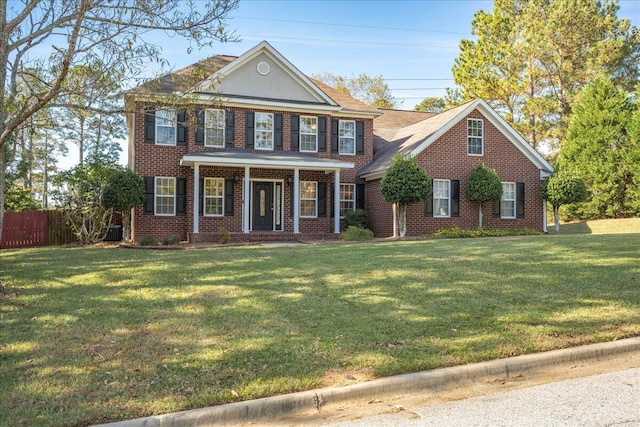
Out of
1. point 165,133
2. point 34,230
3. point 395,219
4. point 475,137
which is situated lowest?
point 34,230

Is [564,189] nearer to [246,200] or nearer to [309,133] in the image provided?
[309,133]

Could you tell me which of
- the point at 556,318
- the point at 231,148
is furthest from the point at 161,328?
the point at 231,148

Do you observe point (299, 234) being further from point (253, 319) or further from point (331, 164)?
point (253, 319)

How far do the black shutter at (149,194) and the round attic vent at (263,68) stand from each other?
567 cm

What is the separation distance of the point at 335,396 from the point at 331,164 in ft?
48.5

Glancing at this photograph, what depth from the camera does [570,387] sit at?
4457mm

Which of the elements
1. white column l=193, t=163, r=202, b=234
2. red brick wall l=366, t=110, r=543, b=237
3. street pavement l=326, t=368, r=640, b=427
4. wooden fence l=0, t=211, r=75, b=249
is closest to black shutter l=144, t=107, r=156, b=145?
white column l=193, t=163, r=202, b=234

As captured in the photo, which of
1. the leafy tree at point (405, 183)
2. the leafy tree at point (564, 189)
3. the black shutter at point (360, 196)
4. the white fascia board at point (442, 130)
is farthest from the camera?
the black shutter at point (360, 196)

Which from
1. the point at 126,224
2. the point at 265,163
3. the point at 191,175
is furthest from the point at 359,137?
the point at 126,224

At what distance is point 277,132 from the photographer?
1972cm

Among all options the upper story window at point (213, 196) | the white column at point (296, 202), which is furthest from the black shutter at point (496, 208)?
the upper story window at point (213, 196)

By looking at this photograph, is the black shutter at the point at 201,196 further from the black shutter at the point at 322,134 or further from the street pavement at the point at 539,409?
the street pavement at the point at 539,409

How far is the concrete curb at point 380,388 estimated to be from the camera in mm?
3768

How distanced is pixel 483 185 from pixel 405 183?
3.74 meters
